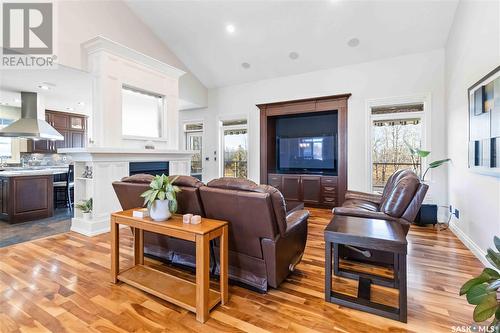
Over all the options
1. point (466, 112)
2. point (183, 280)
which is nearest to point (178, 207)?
point (183, 280)

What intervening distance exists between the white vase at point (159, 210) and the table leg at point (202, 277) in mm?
455

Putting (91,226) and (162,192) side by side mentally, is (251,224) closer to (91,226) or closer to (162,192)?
(162,192)

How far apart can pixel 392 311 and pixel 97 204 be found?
13.0ft

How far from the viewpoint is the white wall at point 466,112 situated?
249 cm

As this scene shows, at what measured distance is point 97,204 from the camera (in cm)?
381

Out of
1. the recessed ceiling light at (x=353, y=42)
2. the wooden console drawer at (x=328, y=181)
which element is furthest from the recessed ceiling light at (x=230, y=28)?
the wooden console drawer at (x=328, y=181)

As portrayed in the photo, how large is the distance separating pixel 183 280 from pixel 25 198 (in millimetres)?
3937

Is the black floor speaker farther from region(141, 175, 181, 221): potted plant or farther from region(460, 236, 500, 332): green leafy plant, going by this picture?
region(141, 175, 181, 221): potted plant

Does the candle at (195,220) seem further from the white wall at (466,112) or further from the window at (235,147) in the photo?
the window at (235,147)

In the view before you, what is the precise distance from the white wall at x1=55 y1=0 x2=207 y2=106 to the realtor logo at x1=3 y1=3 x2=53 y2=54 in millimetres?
128

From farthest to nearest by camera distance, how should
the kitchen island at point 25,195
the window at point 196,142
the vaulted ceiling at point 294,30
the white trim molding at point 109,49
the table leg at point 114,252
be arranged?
the window at point 196,142 → the kitchen island at point 25,195 → the vaulted ceiling at point 294,30 → the white trim molding at point 109,49 → the table leg at point 114,252

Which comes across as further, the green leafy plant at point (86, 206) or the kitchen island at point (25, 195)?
the kitchen island at point (25, 195)

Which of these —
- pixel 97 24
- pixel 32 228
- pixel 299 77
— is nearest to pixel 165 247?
pixel 32 228

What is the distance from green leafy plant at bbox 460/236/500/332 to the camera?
1.19m
